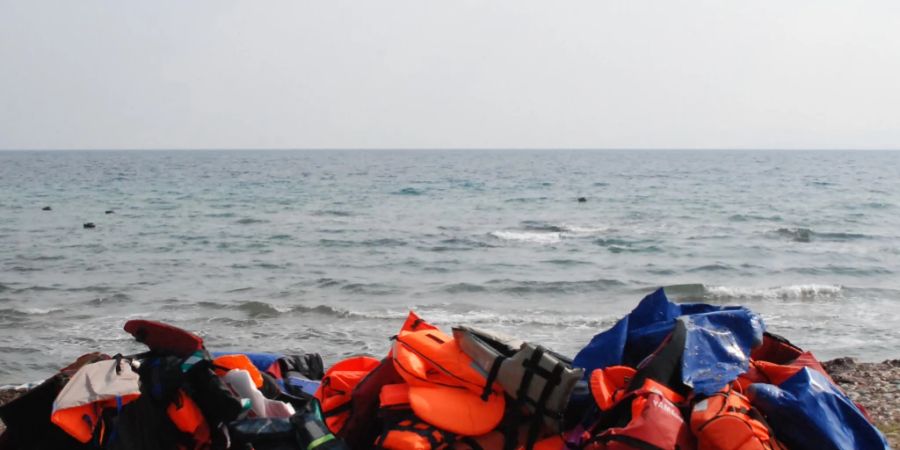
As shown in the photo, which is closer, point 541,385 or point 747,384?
point 541,385

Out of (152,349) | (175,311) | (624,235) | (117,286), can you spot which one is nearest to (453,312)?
(175,311)

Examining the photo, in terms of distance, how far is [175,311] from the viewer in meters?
14.4

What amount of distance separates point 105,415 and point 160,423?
39 cm

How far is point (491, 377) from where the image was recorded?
4.20m

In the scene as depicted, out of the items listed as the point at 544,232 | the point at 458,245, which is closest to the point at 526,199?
the point at 544,232

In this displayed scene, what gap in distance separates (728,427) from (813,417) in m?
0.55

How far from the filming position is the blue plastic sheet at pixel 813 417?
3.93 meters

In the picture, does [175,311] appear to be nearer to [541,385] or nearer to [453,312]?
[453,312]

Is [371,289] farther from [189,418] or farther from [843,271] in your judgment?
[189,418]

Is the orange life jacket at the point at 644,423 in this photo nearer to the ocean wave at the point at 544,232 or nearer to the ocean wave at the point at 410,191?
the ocean wave at the point at 544,232

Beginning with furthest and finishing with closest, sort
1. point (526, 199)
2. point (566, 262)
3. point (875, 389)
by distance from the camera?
1. point (526, 199)
2. point (566, 262)
3. point (875, 389)

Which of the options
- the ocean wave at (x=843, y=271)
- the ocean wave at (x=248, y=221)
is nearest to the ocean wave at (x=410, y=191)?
the ocean wave at (x=248, y=221)

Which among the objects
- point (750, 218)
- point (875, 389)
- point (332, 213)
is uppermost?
point (875, 389)

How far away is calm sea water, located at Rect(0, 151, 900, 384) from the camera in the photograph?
12828 millimetres
